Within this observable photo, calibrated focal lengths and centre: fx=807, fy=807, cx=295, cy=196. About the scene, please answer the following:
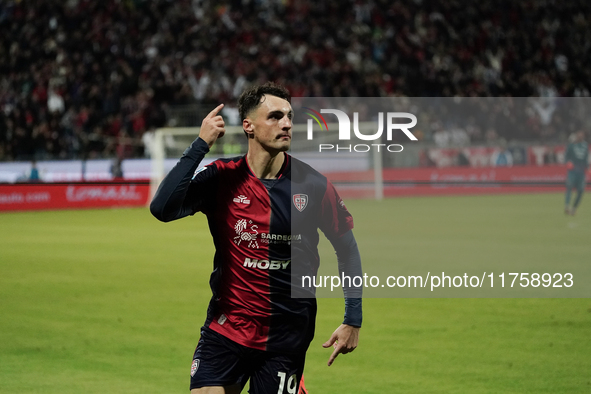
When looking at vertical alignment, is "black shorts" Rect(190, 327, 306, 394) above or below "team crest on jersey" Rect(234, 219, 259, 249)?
below

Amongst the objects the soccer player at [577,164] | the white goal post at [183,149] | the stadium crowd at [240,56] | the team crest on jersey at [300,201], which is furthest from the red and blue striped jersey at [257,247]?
the stadium crowd at [240,56]

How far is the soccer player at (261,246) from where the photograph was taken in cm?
397

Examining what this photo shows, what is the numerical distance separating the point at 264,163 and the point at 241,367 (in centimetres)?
104

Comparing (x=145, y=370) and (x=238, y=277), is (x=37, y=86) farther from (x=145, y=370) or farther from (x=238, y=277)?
(x=238, y=277)

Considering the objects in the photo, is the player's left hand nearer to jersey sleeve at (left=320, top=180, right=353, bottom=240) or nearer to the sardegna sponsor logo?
jersey sleeve at (left=320, top=180, right=353, bottom=240)

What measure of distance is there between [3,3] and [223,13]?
800 cm

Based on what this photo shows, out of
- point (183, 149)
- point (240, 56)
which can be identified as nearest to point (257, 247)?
point (183, 149)

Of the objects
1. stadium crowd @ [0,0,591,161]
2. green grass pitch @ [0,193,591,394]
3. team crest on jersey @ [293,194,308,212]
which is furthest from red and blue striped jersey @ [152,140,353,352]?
stadium crowd @ [0,0,591,161]

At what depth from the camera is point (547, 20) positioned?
34656mm

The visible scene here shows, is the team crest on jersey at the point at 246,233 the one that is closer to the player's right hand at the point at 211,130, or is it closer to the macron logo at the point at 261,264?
the macron logo at the point at 261,264

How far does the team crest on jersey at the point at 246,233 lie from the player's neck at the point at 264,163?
27cm

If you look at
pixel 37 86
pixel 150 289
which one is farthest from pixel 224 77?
pixel 150 289

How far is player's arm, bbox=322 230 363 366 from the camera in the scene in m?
4.14

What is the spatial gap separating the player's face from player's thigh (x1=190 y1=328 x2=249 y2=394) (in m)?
1.00
